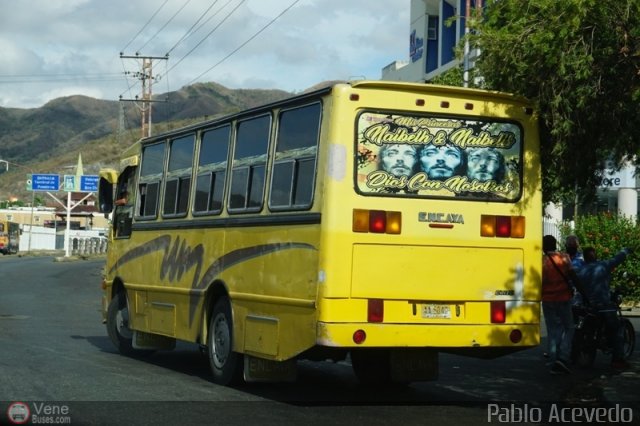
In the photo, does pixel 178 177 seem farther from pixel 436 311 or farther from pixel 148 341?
pixel 436 311

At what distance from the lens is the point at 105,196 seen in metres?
17.1

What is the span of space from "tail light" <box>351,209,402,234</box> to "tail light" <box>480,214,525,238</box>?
960mm

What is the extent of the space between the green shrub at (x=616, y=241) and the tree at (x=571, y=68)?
54.6 ft

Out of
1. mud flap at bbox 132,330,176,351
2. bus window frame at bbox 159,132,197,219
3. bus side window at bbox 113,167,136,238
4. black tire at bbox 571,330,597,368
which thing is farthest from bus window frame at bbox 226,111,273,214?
black tire at bbox 571,330,597,368

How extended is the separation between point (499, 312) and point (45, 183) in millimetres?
75659

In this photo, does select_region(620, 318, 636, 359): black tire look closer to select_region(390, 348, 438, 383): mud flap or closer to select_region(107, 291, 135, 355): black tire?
select_region(390, 348, 438, 383): mud flap

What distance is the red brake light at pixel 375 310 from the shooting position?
10375 mm

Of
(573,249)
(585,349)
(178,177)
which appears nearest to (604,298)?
(585,349)

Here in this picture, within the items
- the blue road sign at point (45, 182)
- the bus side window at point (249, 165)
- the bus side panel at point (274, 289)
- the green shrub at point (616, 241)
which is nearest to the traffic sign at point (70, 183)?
the blue road sign at point (45, 182)

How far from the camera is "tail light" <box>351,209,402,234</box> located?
10.4m

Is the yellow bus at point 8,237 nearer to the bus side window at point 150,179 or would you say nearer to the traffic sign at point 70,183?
the traffic sign at point 70,183

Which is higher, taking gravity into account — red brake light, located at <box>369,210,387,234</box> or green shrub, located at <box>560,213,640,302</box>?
green shrub, located at <box>560,213,640,302</box>

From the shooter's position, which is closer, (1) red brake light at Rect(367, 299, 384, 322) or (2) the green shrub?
(1) red brake light at Rect(367, 299, 384, 322)
